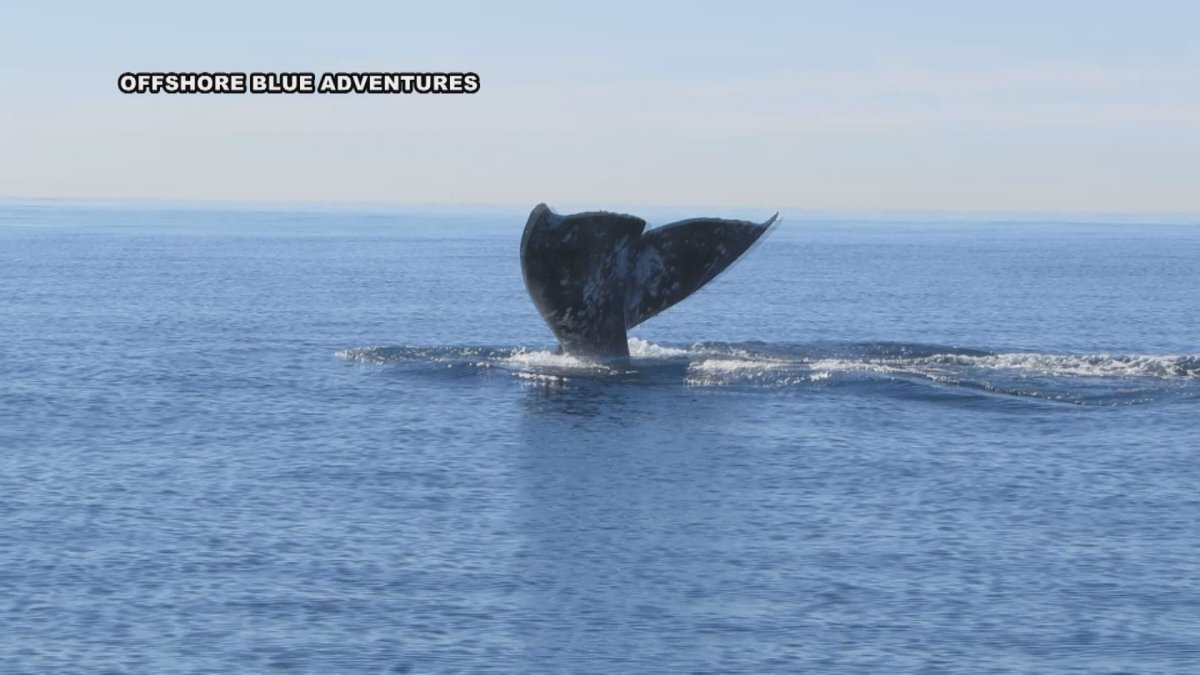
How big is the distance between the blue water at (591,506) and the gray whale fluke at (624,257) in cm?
218

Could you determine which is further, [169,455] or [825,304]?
[825,304]

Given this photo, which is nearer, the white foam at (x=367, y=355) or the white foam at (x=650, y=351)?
the white foam at (x=650, y=351)

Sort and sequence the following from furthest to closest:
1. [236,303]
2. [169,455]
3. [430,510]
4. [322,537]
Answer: [236,303] < [169,455] < [430,510] < [322,537]

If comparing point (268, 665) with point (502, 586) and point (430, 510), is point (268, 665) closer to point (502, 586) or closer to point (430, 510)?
point (502, 586)

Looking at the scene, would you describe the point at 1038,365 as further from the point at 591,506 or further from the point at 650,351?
the point at 591,506

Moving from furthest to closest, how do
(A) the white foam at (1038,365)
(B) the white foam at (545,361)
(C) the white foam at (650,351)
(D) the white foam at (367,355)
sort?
(D) the white foam at (367,355)
(C) the white foam at (650,351)
(B) the white foam at (545,361)
(A) the white foam at (1038,365)

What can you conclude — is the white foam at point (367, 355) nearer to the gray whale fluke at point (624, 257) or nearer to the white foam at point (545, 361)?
the white foam at point (545, 361)

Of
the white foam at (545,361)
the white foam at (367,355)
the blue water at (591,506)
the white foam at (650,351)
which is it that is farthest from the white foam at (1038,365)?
the white foam at (367,355)

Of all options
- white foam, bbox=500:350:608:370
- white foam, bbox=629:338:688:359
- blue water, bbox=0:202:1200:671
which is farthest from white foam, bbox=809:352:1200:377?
white foam, bbox=500:350:608:370

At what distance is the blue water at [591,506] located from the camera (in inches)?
847

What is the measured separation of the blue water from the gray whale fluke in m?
2.18

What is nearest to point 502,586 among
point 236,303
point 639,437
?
point 639,437

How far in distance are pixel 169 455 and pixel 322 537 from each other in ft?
27.9

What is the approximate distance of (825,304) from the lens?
8112 cm
